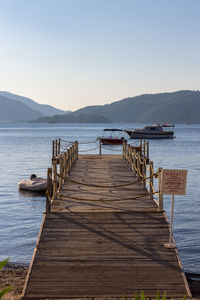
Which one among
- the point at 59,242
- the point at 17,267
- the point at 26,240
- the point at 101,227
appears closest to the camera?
the point at 59,242

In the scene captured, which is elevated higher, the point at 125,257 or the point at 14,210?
the point at 125,257

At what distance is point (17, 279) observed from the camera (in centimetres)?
1263

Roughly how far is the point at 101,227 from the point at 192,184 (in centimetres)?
2841

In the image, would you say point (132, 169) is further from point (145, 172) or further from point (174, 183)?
point (174, 183)

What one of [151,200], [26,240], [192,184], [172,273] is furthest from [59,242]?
[192,184]

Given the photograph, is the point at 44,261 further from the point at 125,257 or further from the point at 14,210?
the point at 14,210

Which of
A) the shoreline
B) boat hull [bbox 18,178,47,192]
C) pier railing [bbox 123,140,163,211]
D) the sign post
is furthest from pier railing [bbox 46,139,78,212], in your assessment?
boat hull [bbox 18,178,47,192]

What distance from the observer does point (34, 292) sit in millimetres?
8914

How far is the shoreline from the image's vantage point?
35.8 feet

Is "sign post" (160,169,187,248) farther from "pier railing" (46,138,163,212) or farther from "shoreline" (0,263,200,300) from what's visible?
"shoreline" (0,263,200,300)

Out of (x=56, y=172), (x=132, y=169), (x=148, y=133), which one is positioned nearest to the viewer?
(x=56, y=172)

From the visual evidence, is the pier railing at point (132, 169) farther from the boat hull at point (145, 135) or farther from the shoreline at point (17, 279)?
the boat hull at point (145, 135)

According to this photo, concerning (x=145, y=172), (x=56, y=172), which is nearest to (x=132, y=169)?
(x=145, y=172)

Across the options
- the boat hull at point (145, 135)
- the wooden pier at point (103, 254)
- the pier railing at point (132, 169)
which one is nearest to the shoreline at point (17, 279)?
the wooden pier at point (103, 254)
